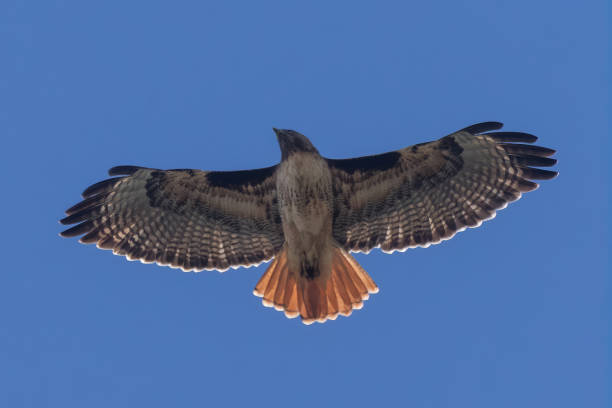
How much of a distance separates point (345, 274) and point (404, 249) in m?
0.89

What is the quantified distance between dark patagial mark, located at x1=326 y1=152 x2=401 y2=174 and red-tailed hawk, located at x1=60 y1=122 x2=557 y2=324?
2 cm

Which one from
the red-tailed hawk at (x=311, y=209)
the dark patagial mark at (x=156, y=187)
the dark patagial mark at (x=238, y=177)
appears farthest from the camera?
the dark patagial mark at (x=156, y=187)

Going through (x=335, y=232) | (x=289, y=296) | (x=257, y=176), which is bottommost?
(x=289, y=296)

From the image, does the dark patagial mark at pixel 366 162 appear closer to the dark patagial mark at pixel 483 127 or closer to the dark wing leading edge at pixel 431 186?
the dark wing leading edge at pixel 431 186

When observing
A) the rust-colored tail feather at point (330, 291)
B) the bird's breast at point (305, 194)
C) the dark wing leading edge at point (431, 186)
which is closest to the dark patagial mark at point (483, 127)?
the dark wing leading edge at point (431, 186)

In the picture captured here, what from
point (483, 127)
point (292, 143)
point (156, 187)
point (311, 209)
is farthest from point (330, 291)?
point (483, 127)

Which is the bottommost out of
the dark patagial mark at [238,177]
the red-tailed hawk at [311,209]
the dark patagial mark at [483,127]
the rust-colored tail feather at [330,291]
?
the rust-colored tail feather at [330,291]

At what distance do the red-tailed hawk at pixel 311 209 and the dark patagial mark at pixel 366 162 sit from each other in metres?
0.02

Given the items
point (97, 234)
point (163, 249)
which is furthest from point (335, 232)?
point (97, 234)

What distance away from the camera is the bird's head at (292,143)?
11047 mm

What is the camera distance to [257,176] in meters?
11.7

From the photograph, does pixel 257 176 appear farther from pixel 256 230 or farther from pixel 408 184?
pixel 408 184

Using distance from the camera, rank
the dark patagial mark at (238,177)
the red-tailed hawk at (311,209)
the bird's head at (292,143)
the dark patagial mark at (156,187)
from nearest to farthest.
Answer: the bird's head at (292,143) → the red-tailed hawk at (311,209) → the dark patagial mark at (238,177) → the dark patagial mark at (156,187)

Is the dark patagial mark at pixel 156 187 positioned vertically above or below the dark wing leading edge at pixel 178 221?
above
